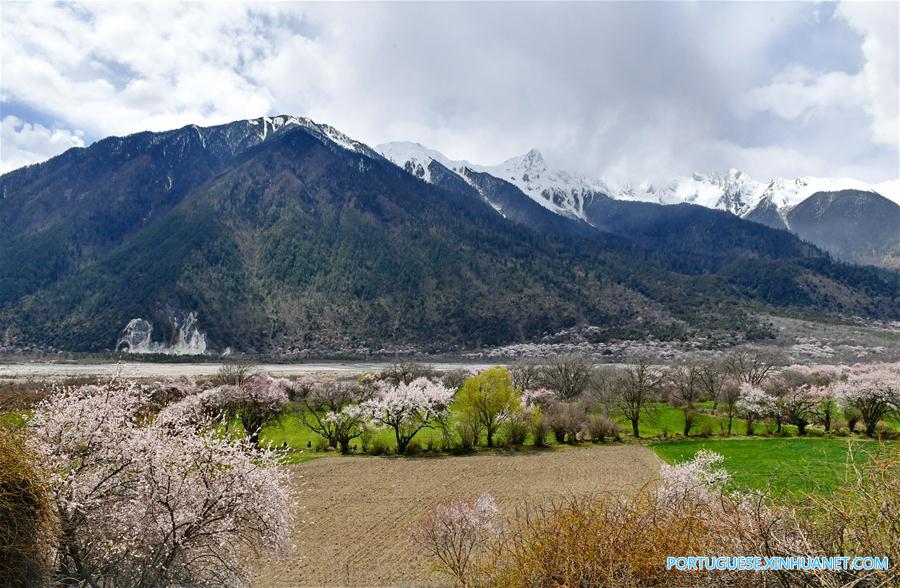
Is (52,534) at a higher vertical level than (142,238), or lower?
lower

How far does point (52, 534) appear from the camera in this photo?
344 inches

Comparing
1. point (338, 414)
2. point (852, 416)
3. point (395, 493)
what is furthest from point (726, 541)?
point (852, 416)

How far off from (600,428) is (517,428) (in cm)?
939

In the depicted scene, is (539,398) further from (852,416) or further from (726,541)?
(726,541)

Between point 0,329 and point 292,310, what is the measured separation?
95851 millimetres

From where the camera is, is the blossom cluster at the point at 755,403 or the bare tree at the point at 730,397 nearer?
the blossom cluster at the point at 755,403

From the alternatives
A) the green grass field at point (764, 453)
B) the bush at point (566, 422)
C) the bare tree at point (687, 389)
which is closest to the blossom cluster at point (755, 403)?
the green grass field at point (764, 453)

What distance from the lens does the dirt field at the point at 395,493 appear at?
1931cm

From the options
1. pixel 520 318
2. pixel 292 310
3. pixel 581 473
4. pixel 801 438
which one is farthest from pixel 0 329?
pixel 801 438

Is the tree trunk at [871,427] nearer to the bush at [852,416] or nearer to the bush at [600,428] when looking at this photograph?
the bush at [852,416]

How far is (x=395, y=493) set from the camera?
101ft

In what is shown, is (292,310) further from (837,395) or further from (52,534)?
(52,534)

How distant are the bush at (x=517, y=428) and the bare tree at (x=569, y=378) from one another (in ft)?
Answer: 58.3

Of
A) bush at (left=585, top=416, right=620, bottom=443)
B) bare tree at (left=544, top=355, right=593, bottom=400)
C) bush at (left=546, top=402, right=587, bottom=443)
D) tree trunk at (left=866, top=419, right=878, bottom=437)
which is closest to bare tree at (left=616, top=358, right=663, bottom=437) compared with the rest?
bush at (left=585, top=416, right=620, bottom=443)
